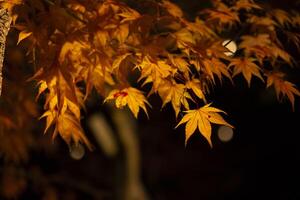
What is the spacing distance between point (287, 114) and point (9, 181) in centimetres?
460

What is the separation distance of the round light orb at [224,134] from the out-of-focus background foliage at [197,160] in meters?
0.09

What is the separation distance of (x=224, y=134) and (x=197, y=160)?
784 mm

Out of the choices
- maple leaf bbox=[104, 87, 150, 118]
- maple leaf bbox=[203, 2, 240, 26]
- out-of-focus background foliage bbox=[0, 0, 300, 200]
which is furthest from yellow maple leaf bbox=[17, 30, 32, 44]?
out-of-focus background foliage bbox=[0, 0, 300, 200]

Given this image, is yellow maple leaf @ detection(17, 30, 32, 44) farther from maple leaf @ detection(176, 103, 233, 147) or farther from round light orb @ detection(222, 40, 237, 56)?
round light orb @ detection(222, 40, 237, 56)

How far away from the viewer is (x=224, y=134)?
898cm

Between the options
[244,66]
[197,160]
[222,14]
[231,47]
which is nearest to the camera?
[244,66]

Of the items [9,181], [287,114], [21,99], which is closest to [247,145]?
[287,114]

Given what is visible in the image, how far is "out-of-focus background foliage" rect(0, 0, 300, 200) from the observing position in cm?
621

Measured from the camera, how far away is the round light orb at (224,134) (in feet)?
29.0

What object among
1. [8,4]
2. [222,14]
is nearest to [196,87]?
[222,14]

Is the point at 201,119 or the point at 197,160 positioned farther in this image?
the point at 197,160

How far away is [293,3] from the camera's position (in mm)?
5410

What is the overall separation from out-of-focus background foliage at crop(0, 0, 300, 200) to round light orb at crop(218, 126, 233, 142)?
0.28 feet

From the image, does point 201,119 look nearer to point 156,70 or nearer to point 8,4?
point 156,70
